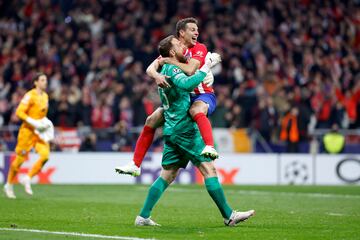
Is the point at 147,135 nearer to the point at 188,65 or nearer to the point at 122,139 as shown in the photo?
the point at 188,65

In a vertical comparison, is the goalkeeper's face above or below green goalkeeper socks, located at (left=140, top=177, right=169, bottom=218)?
above

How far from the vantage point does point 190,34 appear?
1174 centimetres

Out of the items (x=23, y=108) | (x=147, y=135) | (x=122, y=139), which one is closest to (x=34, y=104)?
(x=23, y=108)

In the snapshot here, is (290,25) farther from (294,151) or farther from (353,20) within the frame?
(294,151)

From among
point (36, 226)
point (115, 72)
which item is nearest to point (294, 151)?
point (115, 72)

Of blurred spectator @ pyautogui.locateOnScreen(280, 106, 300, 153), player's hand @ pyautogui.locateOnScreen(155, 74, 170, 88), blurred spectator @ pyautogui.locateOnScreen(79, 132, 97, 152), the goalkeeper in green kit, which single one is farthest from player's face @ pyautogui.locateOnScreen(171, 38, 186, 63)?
blurred spectator @ pyautogui.locateOnScreen(280, 106, 300, 153)

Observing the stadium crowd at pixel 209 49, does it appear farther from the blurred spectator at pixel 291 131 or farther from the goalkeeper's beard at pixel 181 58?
the goalkeeper's beard at pixel 181 58

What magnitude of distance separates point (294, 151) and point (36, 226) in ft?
53.1

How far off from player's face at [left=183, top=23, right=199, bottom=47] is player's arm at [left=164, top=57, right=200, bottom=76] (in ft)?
1.26

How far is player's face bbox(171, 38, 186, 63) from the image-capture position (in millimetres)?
11422

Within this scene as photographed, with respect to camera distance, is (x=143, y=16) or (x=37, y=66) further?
(x=143, y=16)

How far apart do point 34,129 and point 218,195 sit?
26.2 ft

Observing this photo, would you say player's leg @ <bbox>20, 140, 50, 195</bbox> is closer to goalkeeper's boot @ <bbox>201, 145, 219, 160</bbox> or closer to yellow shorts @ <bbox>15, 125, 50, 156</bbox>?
yellow shorts @ <bbox>15, 125, 50, 156</bbox>

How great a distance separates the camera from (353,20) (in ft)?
103
